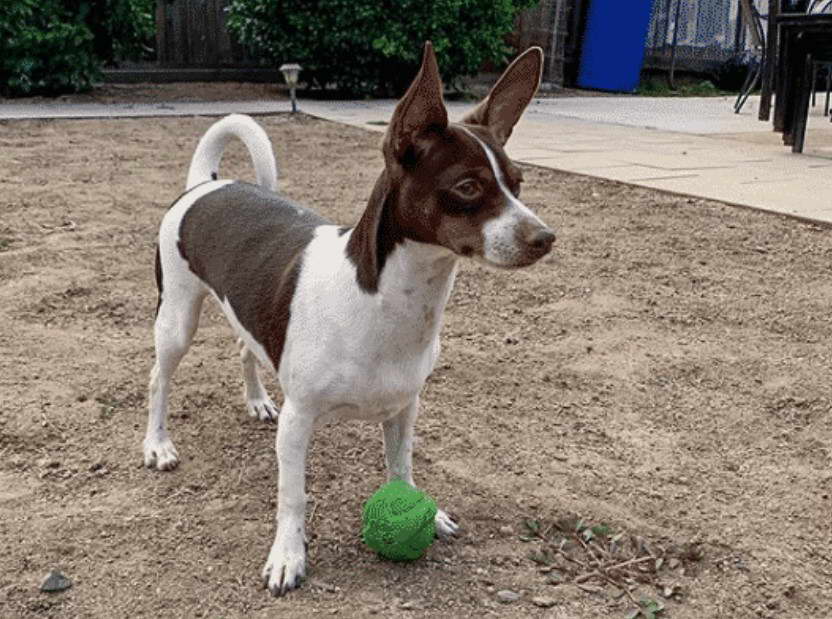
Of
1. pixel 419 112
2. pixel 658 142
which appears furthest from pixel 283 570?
pixel 658 142

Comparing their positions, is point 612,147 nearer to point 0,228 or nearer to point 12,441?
point 0,228

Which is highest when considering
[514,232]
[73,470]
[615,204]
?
[514,232]

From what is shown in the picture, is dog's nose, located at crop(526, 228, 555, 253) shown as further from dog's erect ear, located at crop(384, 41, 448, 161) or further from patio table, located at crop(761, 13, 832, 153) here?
patio table, located at crop(761, 13, 832, 153)

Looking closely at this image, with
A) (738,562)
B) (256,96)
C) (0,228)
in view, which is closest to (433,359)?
(738,562)

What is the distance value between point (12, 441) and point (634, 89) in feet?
51.4

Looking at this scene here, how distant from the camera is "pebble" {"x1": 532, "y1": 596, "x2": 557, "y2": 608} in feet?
7.75

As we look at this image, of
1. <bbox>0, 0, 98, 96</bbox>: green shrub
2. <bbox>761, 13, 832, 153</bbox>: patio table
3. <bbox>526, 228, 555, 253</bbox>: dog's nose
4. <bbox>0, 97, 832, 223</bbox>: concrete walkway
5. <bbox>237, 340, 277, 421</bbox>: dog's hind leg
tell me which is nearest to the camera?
<bbox>526, 228, 555, 253</bbox>: dog's nose

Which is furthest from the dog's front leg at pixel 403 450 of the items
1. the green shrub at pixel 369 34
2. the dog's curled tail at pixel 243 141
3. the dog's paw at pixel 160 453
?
the green shrub at pixel 369 34

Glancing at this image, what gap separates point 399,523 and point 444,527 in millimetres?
280

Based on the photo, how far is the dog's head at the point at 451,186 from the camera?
2.10 metres

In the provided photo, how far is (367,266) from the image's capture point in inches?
90.7

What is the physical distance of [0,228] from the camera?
571 centimetres

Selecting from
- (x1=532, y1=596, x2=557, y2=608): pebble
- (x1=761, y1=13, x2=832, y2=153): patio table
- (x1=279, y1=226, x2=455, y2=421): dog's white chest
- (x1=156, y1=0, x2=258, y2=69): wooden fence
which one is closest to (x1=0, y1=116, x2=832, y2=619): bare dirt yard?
(x1=532, y1=596, x2=557, y2=608): pebble

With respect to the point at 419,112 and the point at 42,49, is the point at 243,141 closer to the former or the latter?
the point at 419,112
